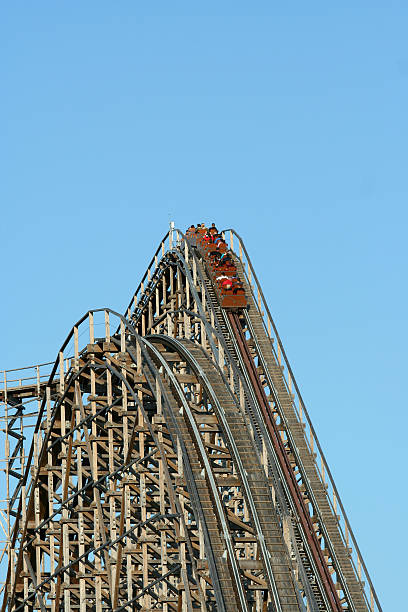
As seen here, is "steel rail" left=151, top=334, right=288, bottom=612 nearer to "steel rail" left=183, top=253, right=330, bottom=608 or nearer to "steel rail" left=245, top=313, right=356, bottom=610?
"steel rail" left=183, top=253, right=330, bottom=608

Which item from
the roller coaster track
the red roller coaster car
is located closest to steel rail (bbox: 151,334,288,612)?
the roller coaster track

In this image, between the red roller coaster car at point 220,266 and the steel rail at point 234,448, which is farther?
the red roller coaster car at point 220,266

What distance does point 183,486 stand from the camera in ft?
82.2

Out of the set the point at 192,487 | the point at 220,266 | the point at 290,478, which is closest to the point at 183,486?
the point at 192,487

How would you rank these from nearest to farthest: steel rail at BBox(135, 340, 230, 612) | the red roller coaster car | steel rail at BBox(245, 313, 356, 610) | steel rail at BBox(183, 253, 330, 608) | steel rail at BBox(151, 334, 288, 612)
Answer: steel rail at BBox(135, 340, 230, 612), steel rail at BBox(151, 334, 288, 612), steel rail at BBox(183, 253, 330, 608), steel rail at BBox(245, 313, 356, 610), the red roller coaster car

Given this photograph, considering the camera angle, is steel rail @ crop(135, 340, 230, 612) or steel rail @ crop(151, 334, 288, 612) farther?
steel rail @ crop(151, 334, 288, 612)

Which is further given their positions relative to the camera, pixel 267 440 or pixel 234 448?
pixel 267 440

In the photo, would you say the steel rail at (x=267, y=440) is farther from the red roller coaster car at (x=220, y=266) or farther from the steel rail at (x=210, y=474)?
the steel rail at (x=210, y=474)

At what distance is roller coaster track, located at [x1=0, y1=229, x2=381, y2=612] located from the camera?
2431 centimetres

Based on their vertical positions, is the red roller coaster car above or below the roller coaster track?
above

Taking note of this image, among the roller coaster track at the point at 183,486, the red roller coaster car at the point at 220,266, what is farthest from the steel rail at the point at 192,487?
the red roller coaster car at the point at 220,266

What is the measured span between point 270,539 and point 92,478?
4.95m

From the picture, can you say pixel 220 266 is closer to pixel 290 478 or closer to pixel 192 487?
pixel 290 478

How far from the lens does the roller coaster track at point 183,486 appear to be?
2431 cm
